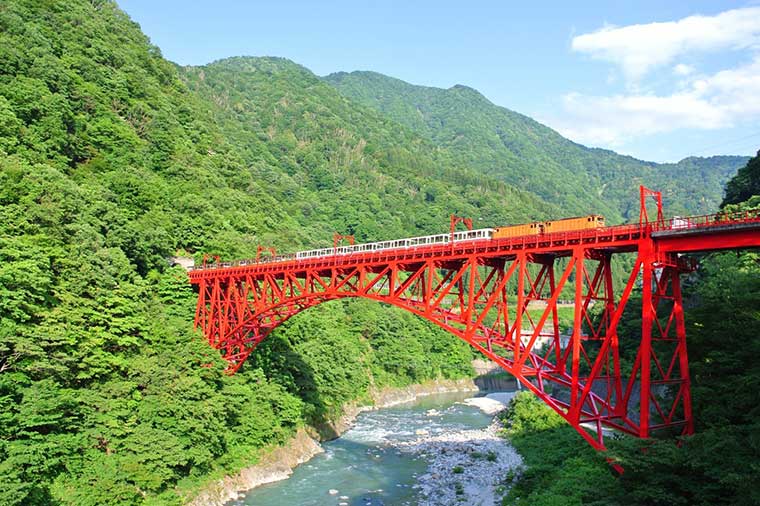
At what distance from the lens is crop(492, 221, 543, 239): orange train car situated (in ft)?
84.4

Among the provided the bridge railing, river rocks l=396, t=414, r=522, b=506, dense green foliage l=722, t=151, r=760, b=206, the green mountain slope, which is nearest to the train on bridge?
the bridge railing

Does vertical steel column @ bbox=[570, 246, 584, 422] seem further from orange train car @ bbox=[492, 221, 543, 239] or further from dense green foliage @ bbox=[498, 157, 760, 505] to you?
orange train car @ bbox=[492, 221, 543, 239]

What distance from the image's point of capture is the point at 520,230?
86.9 feet

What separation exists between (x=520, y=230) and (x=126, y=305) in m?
23.5

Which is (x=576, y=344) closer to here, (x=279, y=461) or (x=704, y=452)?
(x=704, y=452)

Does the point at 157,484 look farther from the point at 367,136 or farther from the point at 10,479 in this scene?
the point at 367,136

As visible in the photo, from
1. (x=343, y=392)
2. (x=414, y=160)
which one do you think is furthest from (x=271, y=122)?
(x=343, y=392)

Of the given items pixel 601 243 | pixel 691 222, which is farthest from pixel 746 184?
pixel 601 243

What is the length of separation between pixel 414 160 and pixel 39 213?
489 feet

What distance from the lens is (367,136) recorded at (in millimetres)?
180375

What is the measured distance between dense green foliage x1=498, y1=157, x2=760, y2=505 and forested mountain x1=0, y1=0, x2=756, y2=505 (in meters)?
19.2

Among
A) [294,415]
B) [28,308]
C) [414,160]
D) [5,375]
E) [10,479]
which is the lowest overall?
[294,415]

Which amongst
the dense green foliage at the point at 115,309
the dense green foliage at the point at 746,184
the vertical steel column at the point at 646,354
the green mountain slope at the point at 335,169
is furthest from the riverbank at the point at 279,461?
the green mountain slope at the point at 335,169

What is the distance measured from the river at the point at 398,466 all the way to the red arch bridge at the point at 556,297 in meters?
9.55
